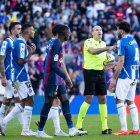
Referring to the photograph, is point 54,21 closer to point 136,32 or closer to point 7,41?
point 136,32

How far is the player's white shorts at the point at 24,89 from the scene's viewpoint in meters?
15.3

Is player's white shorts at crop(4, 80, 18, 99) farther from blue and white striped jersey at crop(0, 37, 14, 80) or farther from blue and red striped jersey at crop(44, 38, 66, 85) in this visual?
blue and red striped jersey at crop(44, 38, 66, 85)

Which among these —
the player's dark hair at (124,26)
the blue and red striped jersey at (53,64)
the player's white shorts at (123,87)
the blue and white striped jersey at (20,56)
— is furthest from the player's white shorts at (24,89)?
the player's dark hair at (124,26)

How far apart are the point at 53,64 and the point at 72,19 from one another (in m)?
18.2

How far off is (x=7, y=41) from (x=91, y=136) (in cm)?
293

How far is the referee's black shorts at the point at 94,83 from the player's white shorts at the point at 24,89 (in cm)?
155

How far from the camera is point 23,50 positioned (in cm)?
1517

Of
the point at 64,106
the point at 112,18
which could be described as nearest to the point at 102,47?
the point at 64,106

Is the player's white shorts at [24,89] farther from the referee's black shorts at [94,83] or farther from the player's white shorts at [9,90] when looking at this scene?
the referee's black shorts at [94,83]

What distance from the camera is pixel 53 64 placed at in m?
14.6

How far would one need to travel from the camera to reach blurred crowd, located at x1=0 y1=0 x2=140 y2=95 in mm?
28909

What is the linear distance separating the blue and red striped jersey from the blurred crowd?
13161 millimetres

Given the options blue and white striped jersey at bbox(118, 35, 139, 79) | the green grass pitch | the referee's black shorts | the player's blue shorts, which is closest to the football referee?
the referee's black shorts

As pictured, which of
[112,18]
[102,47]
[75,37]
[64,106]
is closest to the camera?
[64,106]
